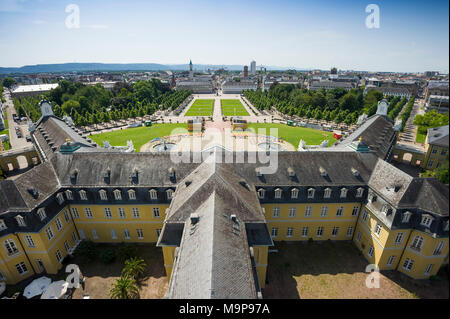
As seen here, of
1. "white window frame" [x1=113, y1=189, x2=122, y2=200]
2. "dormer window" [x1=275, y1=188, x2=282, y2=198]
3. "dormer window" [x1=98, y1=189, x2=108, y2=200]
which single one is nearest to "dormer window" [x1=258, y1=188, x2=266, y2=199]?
"dormer window" [x1=275, y1=188, x2=282, y2=198]

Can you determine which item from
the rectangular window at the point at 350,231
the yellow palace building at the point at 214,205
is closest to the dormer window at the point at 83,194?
the yellow palace building at the point at 214,205

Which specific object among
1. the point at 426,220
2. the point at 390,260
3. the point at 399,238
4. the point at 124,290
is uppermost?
the point at 426,220

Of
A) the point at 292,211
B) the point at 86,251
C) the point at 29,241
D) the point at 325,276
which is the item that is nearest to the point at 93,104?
the point at 29,241

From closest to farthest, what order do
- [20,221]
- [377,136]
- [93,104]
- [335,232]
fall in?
[20,221], [335,232], [377,136], [93,104]

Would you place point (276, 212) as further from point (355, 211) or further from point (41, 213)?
point (41, 213)

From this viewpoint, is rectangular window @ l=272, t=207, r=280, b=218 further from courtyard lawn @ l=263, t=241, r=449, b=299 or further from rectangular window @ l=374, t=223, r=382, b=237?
rectangular window @ l=374, t=223, r=382, b=237
